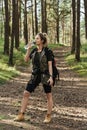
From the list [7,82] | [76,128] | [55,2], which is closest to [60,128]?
[76,128]

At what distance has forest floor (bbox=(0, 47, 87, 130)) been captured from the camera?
874 centimetres

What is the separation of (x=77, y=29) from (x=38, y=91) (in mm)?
11446

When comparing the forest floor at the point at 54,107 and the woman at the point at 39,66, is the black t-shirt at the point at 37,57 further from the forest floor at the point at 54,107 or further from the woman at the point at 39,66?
the forest floor at the point at 54,107

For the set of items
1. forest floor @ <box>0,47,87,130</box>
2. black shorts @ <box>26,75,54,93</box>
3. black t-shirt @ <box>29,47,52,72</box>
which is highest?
black t-shirt @ <box>29,47,52,72</box>

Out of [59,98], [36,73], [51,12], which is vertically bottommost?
[59,98]

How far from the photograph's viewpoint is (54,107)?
11.3 metres

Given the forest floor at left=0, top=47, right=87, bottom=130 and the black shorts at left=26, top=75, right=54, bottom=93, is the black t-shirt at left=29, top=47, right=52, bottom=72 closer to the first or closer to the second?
the black shorts at left=26, top=75, right=54, bottom=93

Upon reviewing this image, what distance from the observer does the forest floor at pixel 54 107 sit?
874cm

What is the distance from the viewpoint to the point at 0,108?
10.8m

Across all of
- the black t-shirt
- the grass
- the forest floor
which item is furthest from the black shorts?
the grass

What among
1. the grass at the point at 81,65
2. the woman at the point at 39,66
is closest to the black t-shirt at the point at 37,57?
the woman at the point at 39,66

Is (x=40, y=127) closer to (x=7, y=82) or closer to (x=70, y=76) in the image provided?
(x=7, y=82)

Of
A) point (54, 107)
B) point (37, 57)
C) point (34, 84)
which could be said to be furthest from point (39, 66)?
point (54, 107)

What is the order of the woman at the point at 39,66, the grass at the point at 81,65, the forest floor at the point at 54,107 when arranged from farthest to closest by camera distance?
the grass at the point at 81,65 < the woman at the point at 39,66 < the forest floor at the point at 54,107
